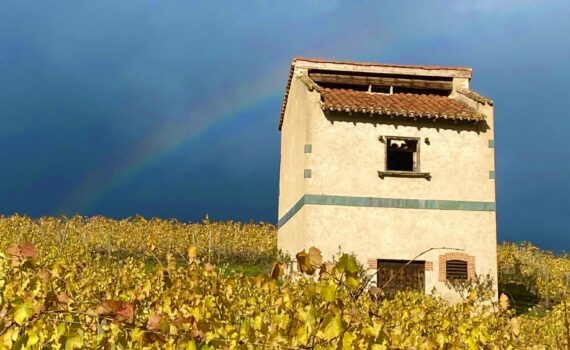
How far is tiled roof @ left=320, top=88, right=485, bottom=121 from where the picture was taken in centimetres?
1903

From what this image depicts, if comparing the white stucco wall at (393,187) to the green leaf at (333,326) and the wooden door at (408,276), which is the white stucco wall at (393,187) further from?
the green leaf at (333,326)

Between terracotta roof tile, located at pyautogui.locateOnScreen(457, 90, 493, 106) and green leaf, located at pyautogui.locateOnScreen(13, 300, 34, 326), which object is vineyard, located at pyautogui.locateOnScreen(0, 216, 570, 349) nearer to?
green leaf, located at pyautogui.locateOnScreen(13, 300, 34, 326)

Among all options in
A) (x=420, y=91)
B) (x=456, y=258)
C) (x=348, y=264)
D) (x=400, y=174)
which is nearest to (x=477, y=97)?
(x=420, y=91)

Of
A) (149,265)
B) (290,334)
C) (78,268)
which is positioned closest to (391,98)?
(149,265)

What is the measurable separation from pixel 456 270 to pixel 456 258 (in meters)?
0.36

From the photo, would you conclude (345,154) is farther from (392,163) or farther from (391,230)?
(392,163)

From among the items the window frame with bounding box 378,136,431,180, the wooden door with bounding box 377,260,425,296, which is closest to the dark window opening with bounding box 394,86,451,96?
the window frame with bounding box 378,136,431,180

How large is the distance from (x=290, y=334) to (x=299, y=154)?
16.3 metres

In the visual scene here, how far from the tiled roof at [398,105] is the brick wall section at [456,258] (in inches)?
167

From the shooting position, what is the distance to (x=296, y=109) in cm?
2181

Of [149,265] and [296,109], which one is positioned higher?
[296,109]

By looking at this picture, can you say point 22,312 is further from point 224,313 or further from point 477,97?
point 477,97

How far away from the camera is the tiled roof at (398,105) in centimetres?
1903

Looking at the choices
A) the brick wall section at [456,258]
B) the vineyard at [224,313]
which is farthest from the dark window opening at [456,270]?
the vineyard at [224,313]
